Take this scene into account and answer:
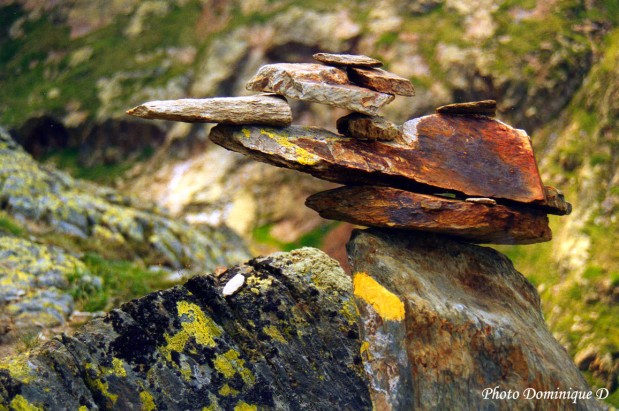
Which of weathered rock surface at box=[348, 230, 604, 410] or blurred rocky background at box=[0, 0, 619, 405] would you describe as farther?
blurred rocky background at box=[0, 0, 619, 405]

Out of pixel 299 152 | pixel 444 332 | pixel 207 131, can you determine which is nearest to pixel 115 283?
pixel 299 152

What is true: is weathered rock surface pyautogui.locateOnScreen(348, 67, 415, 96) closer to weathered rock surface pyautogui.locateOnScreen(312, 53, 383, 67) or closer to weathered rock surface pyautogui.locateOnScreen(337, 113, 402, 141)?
weathered rock surface pyautogui.locateOnScreen(312, 53, 383, 67)

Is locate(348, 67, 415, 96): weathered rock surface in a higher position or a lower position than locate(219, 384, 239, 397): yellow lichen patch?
higher

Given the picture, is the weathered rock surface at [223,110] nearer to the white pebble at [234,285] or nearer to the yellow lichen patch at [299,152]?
the yellow lichen patch at [299,152]

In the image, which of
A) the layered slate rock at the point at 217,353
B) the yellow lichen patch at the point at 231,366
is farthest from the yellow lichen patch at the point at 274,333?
the yellow lichen patch at the point at 231,366

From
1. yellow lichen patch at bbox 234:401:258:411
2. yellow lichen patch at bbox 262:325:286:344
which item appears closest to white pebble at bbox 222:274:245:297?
yellow lichen patch at bbox 262:325:286:344

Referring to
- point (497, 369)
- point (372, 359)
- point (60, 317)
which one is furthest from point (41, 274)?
point (497, 369)
